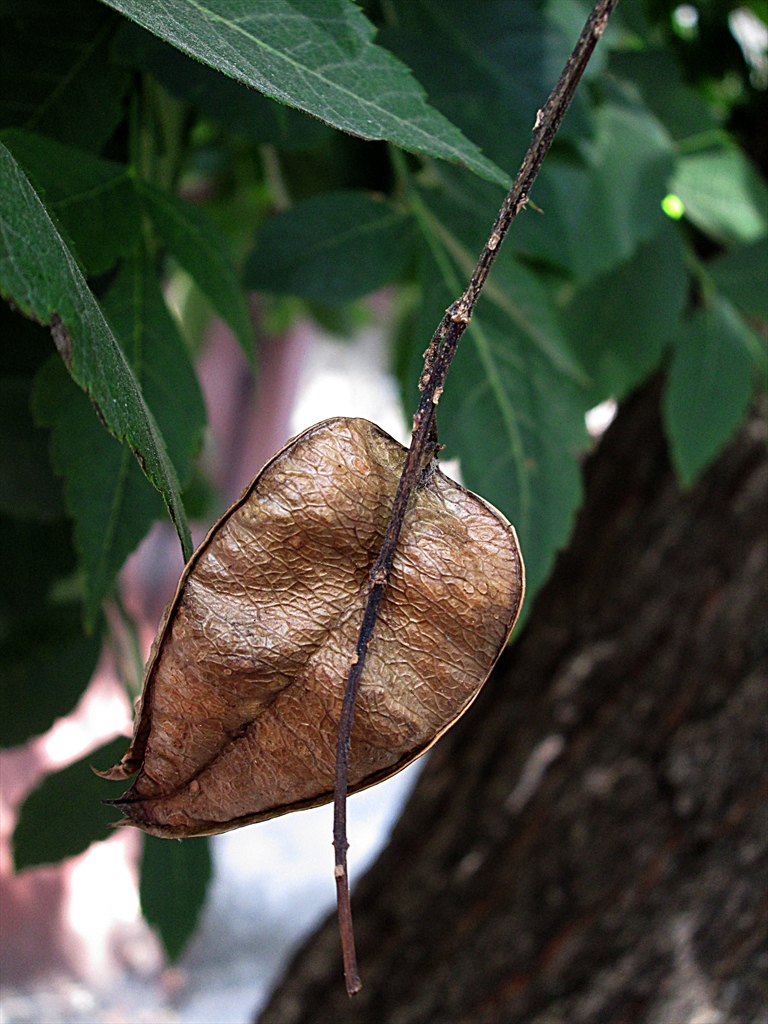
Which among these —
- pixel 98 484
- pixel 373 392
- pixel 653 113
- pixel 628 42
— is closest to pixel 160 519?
pixel 98 484

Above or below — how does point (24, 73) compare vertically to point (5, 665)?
above

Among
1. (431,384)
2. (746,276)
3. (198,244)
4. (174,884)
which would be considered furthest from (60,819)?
(746,276)

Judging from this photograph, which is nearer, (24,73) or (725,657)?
(24,73)

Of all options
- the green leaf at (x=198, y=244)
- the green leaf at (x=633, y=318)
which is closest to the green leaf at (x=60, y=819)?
the green leaf at (x=198, y=244)

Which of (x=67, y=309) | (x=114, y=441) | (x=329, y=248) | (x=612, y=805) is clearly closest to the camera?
(x=67, y=309)

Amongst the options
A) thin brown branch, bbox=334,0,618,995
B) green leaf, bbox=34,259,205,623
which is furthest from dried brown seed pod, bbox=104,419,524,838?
→ green leaf, bbox=34,259,205,623

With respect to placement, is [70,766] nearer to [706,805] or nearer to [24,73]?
[24,73]

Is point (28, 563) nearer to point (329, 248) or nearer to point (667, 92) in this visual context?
point (329, 248)
